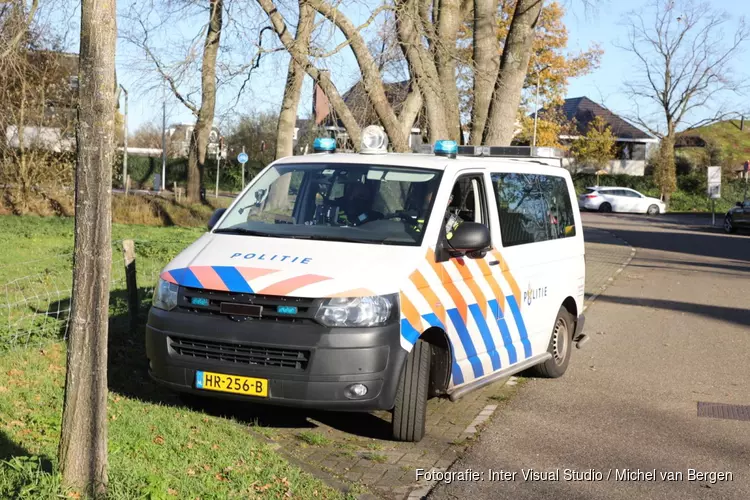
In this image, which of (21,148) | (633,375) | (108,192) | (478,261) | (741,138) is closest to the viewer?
(108,192)

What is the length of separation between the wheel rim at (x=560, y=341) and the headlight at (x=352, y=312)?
321 centimetres

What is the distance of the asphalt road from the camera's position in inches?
232

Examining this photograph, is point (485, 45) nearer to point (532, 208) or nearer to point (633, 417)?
point (532, 208)

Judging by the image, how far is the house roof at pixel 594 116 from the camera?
79.6 metres

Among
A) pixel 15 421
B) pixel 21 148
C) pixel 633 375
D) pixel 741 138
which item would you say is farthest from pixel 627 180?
pixel 15 421

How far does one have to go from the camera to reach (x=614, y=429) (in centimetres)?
724

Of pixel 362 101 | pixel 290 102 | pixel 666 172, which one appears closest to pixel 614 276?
pixel 362 101

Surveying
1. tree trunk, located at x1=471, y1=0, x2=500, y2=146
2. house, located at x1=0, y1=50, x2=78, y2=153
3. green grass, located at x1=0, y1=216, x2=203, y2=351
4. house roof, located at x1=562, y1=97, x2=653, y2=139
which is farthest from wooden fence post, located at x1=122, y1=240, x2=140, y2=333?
house roof, located at x1=562, y1=97, x2=653, y2=139

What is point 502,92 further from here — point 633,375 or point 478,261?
point 478,261

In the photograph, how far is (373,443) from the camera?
262 inches

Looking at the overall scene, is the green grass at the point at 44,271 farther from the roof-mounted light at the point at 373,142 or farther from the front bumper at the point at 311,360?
the roof-mounted light at the point at 373,142

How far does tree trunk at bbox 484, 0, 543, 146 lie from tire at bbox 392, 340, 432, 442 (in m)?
11.2

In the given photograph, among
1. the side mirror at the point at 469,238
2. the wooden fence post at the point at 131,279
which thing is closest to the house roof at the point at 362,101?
the wooden fence post at the point at 131,279

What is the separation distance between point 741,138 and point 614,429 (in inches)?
3930
